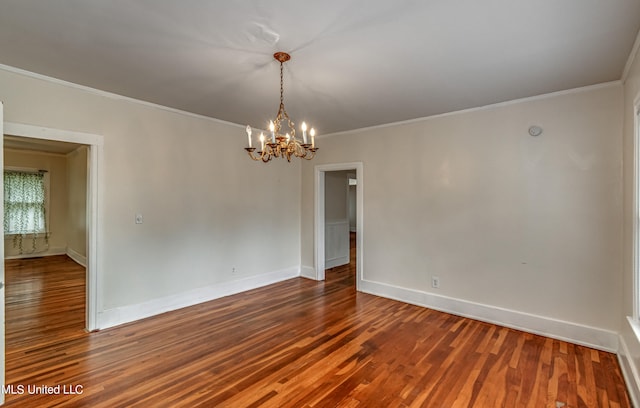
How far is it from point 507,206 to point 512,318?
4.18ft

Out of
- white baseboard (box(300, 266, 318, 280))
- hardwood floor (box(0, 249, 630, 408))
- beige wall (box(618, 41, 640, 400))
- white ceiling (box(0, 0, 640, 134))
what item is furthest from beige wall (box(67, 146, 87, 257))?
beige wall (box(618, 41, 640, 400))

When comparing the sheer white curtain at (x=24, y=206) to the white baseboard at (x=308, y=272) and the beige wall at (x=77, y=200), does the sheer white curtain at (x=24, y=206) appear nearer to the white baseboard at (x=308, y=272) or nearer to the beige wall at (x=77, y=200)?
the beige wall at (x=77, y=200)

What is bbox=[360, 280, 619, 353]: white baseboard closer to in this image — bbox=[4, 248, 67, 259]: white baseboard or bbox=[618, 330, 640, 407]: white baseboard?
bbox=[618, 330, 640, 407]: white baseboard

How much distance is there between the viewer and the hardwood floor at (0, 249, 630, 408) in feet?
7.14

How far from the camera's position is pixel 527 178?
333 cm

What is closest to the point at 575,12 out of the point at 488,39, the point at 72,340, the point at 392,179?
the point at 488,39

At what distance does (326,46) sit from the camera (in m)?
2.25

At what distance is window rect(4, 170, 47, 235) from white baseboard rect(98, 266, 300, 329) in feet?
19.8

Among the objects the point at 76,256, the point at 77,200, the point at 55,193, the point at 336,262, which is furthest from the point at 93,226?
the point at 55,193

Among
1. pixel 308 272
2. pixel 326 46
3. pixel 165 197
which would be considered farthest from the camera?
pixel 308 272

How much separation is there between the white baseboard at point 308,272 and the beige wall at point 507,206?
43.9 inches

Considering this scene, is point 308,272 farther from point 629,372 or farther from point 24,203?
point 24,203

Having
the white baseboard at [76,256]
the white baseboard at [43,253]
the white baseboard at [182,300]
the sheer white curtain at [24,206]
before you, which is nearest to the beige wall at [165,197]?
the white baseboard at [182,300]

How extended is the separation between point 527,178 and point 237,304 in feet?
12.7
